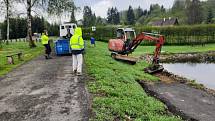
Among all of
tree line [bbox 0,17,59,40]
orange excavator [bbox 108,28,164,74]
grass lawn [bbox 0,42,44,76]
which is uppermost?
tree line [bbox 0,17,59,40]

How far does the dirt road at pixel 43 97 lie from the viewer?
9.25 m

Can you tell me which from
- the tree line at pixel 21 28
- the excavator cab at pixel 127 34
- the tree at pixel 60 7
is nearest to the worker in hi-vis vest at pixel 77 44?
the excavator cab at pixel 127 34

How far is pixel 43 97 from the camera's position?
11.4 metres

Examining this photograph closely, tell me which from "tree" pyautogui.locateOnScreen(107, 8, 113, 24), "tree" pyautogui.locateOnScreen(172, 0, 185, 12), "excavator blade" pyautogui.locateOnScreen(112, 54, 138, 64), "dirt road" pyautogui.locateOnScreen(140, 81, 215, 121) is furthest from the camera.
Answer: "tree" pyautogui.locateOnScreen(107, 8, 113, 24)

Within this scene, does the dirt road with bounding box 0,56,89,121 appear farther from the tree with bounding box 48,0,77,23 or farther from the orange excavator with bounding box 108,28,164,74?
the tree with bounding box 48,0,77,23

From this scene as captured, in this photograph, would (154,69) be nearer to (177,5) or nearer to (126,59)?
(126,59)

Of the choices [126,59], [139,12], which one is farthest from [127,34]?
[139,12]

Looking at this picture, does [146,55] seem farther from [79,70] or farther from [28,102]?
[28,102]

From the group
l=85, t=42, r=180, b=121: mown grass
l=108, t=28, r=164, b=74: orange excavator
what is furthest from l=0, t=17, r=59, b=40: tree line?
l=85, t=42, r=180, b=121: mown grass

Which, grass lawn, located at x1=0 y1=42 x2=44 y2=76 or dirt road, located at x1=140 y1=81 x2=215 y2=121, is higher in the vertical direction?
grass lawn, located at x1=0 y1=42 x2=44 y2=76

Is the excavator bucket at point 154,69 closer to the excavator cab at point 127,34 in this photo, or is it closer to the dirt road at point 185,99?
the dirt road at point 185,99

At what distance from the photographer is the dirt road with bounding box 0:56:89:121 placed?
30.3 ft

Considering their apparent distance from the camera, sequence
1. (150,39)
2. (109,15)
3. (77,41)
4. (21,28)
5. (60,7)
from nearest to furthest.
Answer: (77,41), (150,39), (60,7), (21,28), (109,15)

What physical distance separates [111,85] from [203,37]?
47.0m
